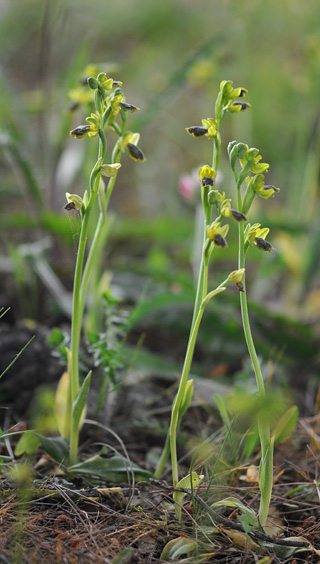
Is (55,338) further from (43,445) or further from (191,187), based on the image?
(191,187)

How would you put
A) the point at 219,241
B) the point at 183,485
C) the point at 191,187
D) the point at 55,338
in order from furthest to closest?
1. the point at 191,187
2. the point at 55,338
3. the point at 183,485
4. the point at 219,241

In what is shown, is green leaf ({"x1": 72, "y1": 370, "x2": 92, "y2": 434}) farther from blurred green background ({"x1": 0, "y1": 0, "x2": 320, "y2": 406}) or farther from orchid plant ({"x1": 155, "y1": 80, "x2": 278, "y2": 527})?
blurred green background ({"x1": 0, "y1": 0, "x2": 320, "y2": 406})

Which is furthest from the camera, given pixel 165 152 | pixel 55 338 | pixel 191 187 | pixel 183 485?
pixel 165 152

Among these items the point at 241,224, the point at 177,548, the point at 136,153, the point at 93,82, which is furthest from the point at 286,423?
the point at 93,82

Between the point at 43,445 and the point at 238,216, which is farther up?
the point at 238,216

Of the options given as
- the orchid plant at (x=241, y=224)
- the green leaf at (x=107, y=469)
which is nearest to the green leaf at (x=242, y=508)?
the orchid plant at (x=241, y=224)

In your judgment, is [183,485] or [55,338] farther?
[55,338]

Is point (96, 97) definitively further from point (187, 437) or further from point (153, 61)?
point (153, 61)
